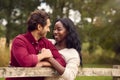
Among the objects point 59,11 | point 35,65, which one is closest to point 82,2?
point 59,11

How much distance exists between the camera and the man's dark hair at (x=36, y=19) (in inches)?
139

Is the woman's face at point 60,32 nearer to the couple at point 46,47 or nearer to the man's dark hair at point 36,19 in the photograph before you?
the couple at point 46,47

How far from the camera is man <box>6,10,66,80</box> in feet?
11.3

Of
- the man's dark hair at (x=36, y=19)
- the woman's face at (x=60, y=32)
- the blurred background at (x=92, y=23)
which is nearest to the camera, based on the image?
the man's dark hair at (x=36, y=19)

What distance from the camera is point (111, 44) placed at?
92.9 ft

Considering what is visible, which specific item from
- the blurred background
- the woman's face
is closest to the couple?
the woman's face

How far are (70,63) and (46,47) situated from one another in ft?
0.96

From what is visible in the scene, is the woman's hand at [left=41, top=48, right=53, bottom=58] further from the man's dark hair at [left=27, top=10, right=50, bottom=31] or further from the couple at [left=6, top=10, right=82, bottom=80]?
the man's dark hair at [left=27, top=10, right=50, bottom=31]

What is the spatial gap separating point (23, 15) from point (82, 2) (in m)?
5.29

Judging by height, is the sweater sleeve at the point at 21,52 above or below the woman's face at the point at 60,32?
below

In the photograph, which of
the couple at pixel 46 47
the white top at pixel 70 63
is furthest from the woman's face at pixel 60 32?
the white top at pixel 70 63

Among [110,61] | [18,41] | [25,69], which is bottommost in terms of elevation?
[110,61]

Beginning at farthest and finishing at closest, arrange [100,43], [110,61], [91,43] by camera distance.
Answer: [91,43]
[100,43]
[110,61]

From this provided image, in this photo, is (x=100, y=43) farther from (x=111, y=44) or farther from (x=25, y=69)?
(x=25, y=69)
